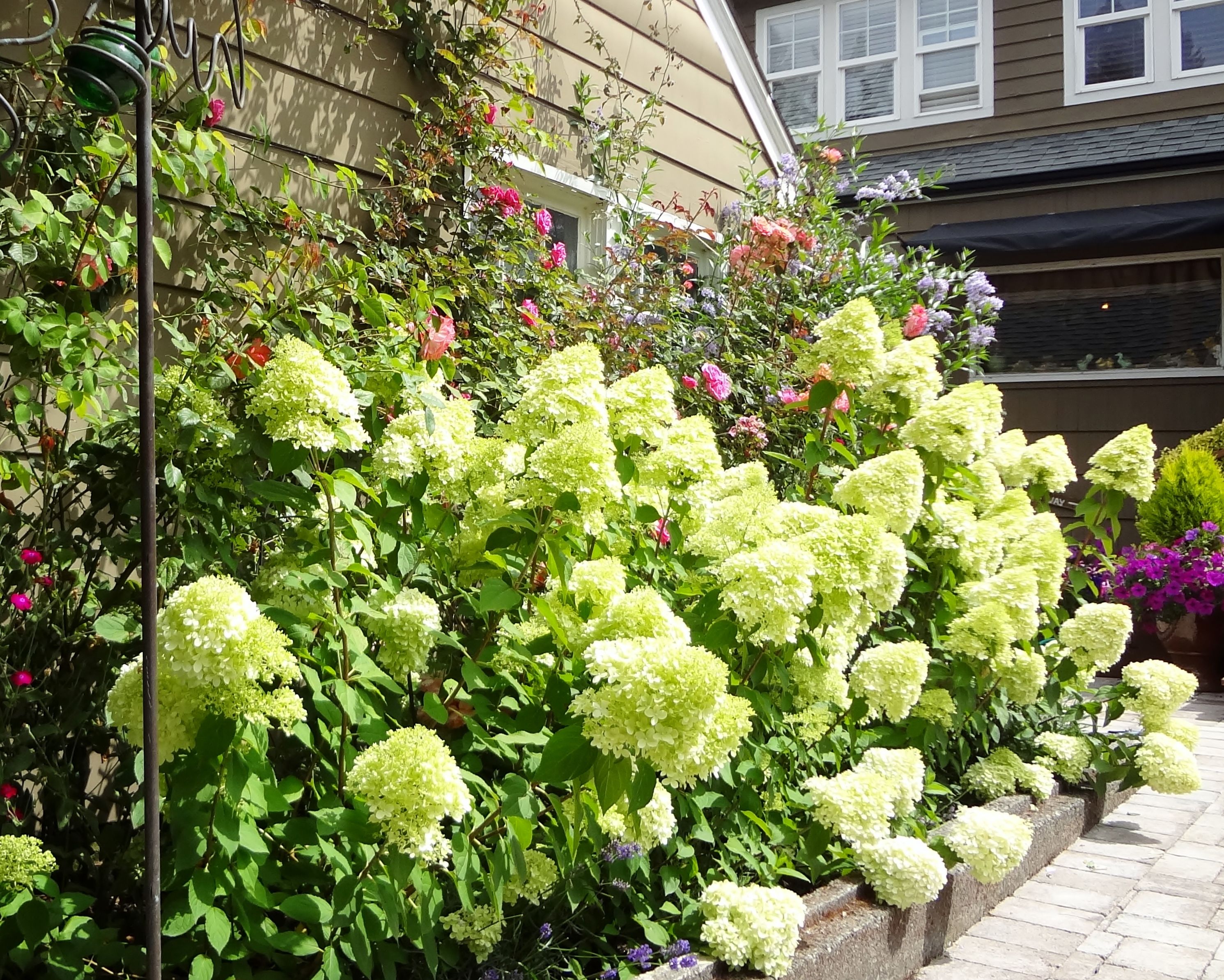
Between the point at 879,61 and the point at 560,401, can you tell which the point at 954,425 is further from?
the point at 879,61

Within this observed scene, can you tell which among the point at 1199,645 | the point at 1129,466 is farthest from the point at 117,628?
the point at 1199,645

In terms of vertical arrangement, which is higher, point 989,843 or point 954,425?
point 954,425

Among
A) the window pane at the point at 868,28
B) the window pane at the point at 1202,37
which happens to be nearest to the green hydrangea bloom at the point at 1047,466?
the window pane at the point at 1202,37

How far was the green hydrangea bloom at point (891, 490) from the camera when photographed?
9.19 feet

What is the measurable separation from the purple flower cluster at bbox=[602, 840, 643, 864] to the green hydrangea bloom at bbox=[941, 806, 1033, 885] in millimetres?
1088

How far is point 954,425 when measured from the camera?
10.4 ft

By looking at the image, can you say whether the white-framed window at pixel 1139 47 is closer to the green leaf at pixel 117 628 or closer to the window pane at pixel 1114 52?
the window pane at pixel 1114 52

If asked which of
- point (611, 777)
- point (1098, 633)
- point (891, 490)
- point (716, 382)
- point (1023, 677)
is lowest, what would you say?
point (1023, 677)

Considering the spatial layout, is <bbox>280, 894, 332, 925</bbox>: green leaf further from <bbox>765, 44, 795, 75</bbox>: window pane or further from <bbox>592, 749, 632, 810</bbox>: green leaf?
<bbox>765, 44, 795, 75</bbox>: window pane

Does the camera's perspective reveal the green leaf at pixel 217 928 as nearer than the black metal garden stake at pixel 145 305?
No

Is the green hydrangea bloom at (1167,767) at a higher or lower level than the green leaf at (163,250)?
lower

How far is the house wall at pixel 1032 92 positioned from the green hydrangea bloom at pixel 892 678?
9.14m

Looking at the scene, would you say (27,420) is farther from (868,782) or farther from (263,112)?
(868,782)

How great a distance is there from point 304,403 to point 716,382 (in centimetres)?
260
